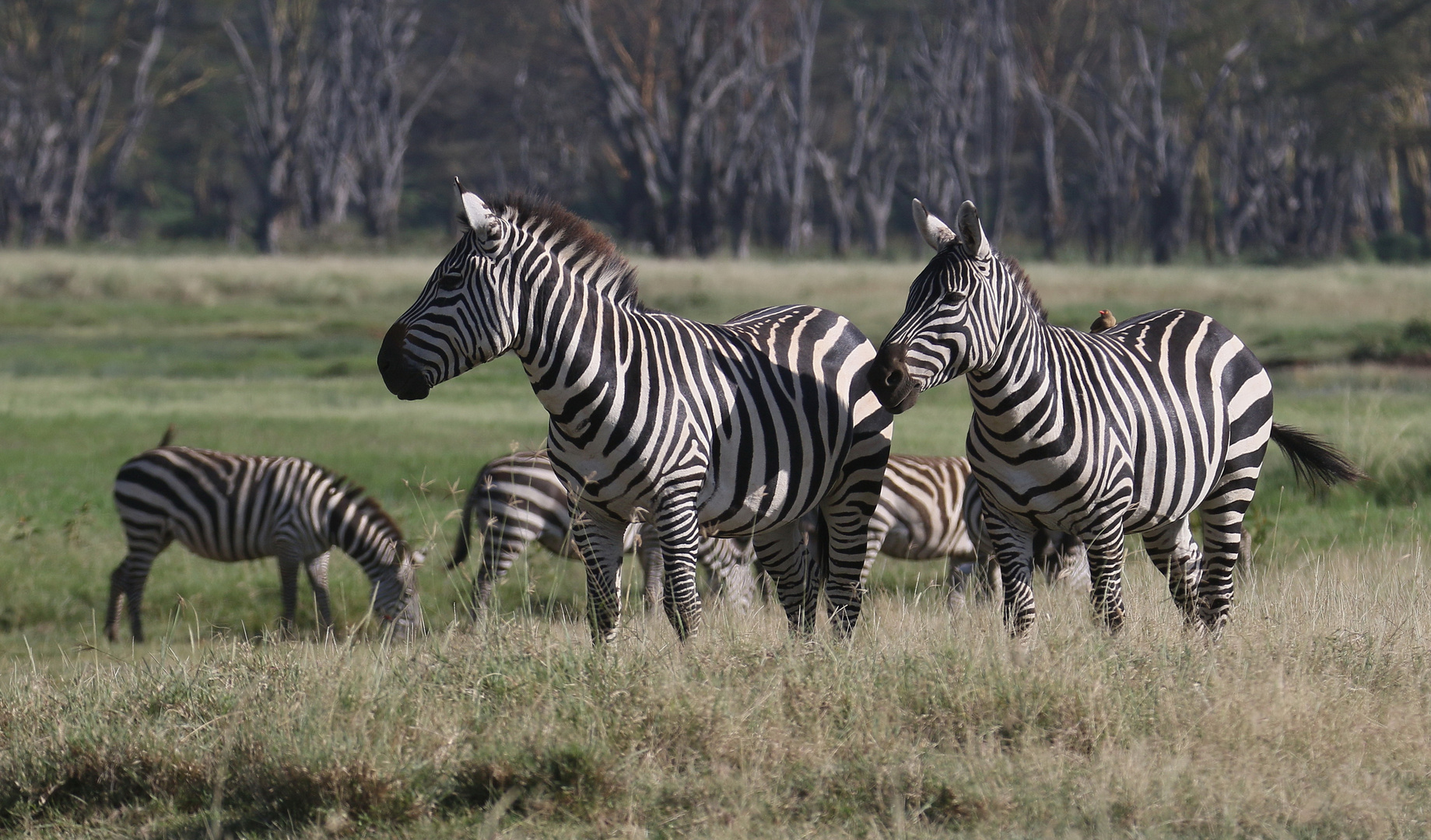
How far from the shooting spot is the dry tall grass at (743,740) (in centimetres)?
446

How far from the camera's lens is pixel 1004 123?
174 ft

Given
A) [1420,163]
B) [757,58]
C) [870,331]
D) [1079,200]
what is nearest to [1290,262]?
[1420,163]

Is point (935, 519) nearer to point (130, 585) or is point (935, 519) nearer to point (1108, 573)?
point (1108, 573)

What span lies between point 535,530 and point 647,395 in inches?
172

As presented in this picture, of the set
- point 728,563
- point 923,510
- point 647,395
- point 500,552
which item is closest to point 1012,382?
point 647,395

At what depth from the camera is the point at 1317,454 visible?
6.99m

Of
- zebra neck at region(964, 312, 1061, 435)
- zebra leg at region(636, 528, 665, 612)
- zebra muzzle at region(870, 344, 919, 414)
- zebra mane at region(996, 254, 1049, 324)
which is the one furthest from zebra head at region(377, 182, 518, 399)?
zebra leg at region(636, 528, 665, 612)

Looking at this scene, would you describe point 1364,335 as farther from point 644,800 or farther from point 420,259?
point 420,259

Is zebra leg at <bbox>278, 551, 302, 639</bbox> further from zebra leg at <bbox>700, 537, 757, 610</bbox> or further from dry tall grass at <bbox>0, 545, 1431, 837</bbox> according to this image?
dry tall grass at <bbox>0, 545, 1431, 837</bbox>

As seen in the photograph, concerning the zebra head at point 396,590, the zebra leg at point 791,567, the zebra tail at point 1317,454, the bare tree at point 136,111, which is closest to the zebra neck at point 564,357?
the zebra leg at point 791,567

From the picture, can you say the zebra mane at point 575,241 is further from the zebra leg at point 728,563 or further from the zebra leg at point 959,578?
the zebra leg at point 728,563

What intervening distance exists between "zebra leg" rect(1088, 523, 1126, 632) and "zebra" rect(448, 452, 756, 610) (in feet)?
11.0

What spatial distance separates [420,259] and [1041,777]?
41348 millimetres

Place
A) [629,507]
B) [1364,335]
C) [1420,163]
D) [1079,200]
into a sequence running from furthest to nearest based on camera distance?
[1079,200], [1420,163], [1364,335], [629,507]
